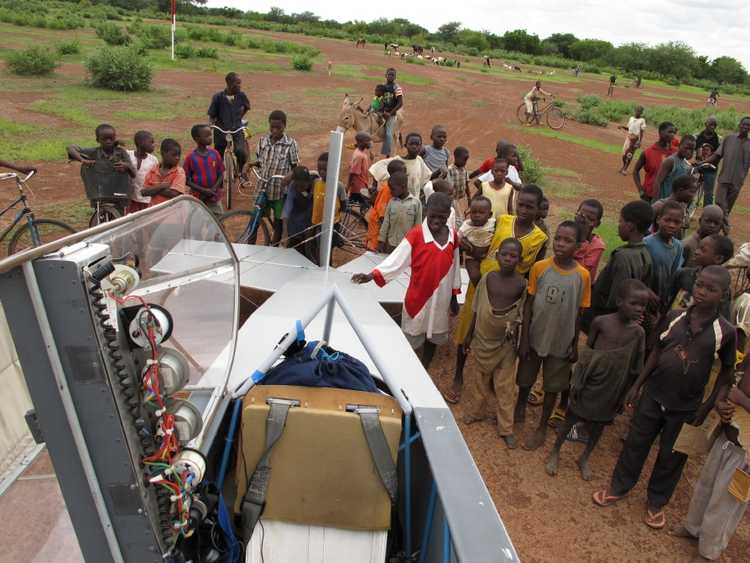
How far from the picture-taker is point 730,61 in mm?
64938

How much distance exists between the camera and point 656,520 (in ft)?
10.9

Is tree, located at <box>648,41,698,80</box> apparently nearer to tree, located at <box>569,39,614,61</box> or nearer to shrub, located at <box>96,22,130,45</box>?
tree, located at <box>569,39,614,61</box>

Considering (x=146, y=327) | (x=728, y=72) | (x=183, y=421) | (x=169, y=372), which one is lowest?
(x=728, y=72)

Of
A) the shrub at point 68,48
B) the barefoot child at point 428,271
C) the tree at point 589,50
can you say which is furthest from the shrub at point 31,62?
the tree at point 589,50

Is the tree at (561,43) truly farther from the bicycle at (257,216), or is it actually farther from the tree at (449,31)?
the bicycle at (257,216)

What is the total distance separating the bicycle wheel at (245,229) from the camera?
6.04 metres

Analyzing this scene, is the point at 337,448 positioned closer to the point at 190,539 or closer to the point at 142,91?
the point at 190,539

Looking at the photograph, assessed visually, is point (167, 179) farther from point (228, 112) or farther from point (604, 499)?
point (604, 499)

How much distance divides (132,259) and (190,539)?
980 millimetres

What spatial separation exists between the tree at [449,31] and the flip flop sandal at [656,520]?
3016 inches

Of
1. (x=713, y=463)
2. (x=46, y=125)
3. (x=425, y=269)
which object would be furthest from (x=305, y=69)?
(x=713, y=463)

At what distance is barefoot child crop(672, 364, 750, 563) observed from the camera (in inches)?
107

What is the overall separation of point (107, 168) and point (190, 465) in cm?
437

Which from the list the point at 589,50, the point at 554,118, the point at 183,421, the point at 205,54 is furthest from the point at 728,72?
the point at 183,421
